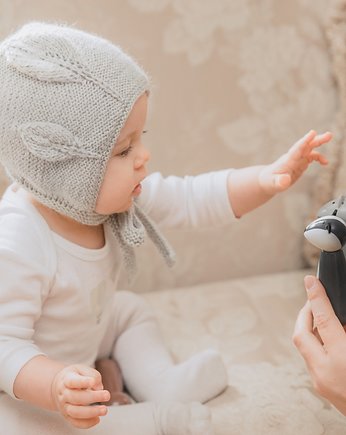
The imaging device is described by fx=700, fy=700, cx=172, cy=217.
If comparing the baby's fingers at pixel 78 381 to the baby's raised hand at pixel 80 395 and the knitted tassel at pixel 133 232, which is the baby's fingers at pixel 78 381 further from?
the knitted tassel at pixel 133 232

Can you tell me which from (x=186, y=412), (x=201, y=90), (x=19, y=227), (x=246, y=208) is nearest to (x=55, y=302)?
(x=19, y=227)

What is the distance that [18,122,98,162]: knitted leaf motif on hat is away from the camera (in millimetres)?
850

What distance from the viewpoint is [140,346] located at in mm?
1111

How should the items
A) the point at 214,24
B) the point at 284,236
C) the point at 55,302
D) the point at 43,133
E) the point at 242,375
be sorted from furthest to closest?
the point at 284,236, the point at 214,24, the point at 242,375, the point at 55,302, the point at 43,133

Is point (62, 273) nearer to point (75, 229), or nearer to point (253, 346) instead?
point (75, 229)

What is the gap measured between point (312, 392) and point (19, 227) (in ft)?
1.59

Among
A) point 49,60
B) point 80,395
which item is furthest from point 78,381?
point 49,60

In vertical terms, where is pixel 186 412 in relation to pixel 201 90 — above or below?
below

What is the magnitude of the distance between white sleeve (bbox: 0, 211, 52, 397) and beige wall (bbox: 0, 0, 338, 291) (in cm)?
41

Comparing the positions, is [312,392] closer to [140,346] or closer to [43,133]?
[140,346]

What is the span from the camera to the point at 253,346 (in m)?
1.15

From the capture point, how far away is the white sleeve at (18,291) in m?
0.86

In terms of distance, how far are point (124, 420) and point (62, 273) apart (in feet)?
0.69

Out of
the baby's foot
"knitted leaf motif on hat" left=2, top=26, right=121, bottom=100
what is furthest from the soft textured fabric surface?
"knitted leaf motif on hat" left=2, top=26, right=121, bottom=100
